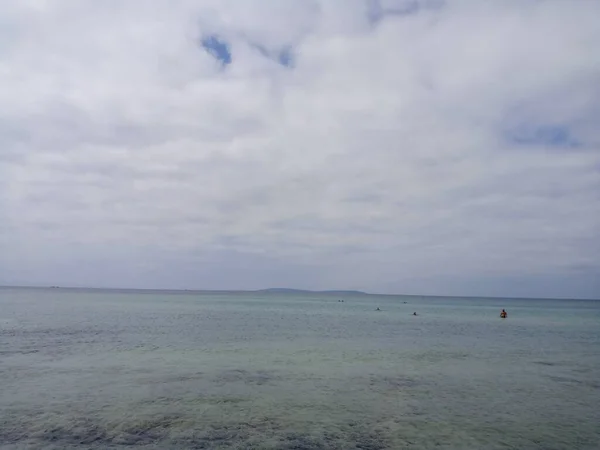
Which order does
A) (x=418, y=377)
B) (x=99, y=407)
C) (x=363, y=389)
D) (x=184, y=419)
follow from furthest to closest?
(x=418, y=377)
(x=363, y=389)
(x=99, y=407)
(x=184, y=419)

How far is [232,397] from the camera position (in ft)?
79.6

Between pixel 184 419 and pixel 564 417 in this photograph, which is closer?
pixel 184 419

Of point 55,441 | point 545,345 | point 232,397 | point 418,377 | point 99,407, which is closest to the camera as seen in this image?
point 55,441

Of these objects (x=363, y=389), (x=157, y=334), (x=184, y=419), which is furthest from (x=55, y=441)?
(x=157, y=334)

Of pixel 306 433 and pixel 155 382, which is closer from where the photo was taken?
pixel 306 433

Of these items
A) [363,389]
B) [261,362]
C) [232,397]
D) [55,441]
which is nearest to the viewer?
[55,441]

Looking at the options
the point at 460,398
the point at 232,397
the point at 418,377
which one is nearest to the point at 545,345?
the point at 418,377

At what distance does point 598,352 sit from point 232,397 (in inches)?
1626

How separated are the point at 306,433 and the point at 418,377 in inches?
565

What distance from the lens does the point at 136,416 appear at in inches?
802

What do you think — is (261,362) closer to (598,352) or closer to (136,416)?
(136,416)

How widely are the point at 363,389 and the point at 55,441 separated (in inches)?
621

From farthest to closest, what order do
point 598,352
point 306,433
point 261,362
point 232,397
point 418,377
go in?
point 598,352 < point 261,362 < point 418,377 < point 232,397 < point 306,433

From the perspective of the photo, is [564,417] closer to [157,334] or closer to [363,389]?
[363,389]
